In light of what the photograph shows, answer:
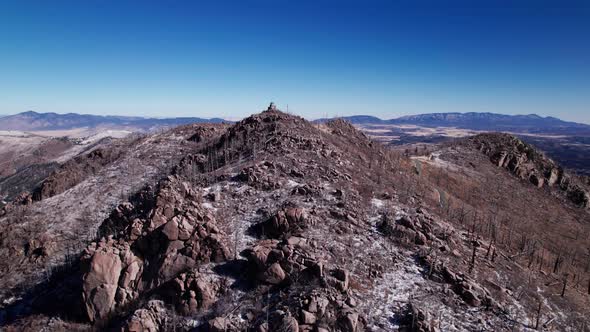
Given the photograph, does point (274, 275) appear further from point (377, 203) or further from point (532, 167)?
point (532, 167)

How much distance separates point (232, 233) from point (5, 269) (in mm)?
24399

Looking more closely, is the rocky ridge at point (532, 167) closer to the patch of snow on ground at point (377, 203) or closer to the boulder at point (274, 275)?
the patch of snow on ground at point (377, 203)

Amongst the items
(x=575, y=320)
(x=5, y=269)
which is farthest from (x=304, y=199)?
(x=5, y=269)

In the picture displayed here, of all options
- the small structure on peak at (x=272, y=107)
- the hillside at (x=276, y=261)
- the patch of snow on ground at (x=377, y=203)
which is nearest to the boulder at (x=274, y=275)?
the hillside at (x=276, y=261)

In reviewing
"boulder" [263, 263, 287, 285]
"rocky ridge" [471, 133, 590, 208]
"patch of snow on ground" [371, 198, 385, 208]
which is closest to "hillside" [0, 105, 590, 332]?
"boulder" [263, 263, 287, 285]

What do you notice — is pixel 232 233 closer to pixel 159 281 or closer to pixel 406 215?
pixel 159 281

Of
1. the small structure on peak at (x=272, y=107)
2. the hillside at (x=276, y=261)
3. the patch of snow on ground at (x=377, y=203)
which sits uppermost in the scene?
the small structure on peak at (x=272, y=107)

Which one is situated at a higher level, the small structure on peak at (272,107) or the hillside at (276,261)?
the small structure on peak at (272,107)

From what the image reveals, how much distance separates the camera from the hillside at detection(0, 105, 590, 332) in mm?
21500

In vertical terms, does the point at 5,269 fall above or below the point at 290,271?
below

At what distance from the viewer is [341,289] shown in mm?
22141

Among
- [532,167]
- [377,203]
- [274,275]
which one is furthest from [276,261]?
[532,167]

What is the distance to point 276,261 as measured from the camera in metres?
23.5

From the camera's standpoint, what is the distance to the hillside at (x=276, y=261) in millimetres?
21500
